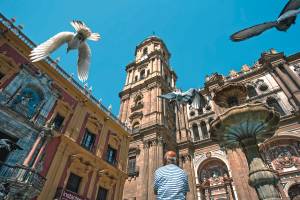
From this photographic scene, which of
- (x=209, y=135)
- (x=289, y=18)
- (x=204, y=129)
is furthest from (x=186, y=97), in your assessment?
(x=204, y=129)

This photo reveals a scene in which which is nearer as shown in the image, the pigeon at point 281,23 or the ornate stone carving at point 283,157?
the pigeon at point 281,23

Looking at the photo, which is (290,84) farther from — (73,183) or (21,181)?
(21,181)

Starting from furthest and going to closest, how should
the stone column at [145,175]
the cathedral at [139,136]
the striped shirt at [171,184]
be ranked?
the stone column at [145,175] < the cathedral at [139,136] < the striped shirt at [171,184]

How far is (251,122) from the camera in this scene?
287 inches

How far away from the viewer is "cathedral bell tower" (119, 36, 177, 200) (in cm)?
1955

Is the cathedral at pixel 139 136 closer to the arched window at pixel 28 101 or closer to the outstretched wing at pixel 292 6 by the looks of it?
the arched window at pixel 28 101

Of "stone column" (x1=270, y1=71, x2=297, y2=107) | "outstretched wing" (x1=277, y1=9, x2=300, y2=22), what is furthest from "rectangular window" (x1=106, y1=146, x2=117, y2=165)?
"stone column" (x1=270, y1=71, x2=297, y2=107)

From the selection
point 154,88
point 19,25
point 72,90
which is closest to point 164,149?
point 154,88

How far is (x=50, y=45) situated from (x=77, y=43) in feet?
3.21

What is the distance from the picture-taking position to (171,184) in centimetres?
340

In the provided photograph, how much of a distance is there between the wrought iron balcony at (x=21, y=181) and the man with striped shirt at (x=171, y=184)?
9.56 metres

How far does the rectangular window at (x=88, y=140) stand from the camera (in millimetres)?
15785

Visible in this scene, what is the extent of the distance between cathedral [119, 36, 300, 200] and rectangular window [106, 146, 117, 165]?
137 inches

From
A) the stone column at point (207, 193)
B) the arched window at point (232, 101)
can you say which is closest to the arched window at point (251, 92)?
the stone column at point (207, 193)
